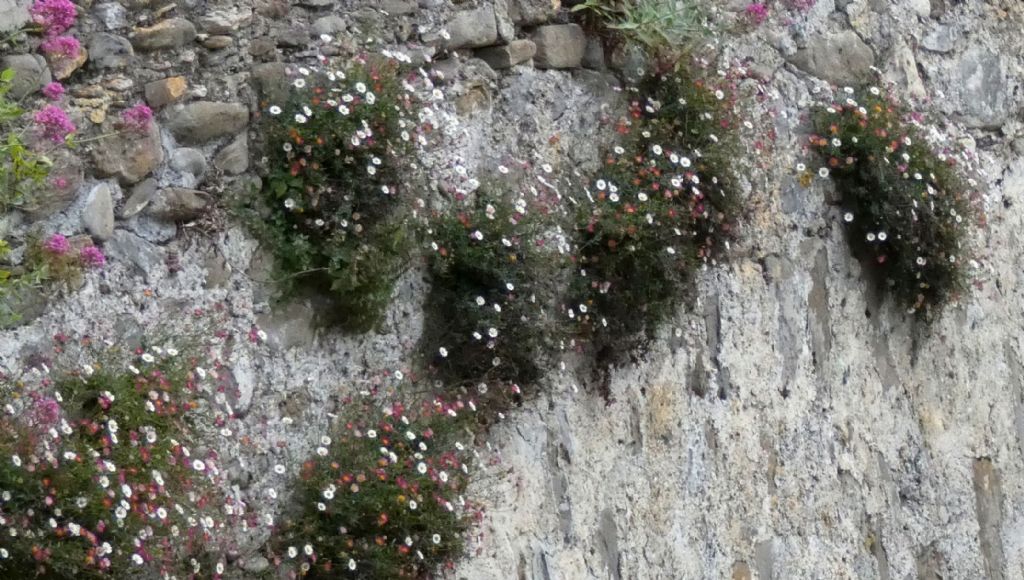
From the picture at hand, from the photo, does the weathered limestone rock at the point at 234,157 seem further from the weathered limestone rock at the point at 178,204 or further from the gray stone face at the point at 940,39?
the gray stone face at the point at 940,39

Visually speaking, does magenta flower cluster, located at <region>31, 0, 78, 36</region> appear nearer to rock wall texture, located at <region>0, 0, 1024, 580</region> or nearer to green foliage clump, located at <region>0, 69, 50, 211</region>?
rock wall texture, located at <region>0, 0, 1024, 580</region>

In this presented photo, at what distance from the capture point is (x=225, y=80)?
3.76m

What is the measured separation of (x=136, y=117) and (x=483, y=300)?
1.07 m

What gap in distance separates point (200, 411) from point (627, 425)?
4.95 ft

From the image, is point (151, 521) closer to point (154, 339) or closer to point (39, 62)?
point (154, 339)

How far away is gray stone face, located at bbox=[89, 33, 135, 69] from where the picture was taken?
351cm

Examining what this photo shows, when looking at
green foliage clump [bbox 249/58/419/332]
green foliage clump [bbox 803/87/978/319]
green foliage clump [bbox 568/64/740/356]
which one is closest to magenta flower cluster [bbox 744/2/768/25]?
green foliage clump [bbox 568/64/740/356]

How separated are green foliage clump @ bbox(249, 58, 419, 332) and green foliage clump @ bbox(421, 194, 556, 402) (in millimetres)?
196

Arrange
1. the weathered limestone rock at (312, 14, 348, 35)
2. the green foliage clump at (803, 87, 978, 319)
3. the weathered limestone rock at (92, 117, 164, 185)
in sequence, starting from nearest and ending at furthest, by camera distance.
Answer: the weathered limestone rock at (92, 117, 164, 185)
the weathered limestone rock at (312, 14, 348, 35)
the green foliage clump at (803, 87, 978, 319)

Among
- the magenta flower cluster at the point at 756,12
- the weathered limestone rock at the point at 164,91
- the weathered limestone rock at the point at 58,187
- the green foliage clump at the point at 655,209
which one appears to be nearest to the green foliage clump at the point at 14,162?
the weathered limestone rock at the point at 58,187

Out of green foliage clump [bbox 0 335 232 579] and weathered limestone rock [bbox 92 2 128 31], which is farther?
weathered limestone rock [bbox 92 2 128 31]

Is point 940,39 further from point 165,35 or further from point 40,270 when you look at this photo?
point 40,270

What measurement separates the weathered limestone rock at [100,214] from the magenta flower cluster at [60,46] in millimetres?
312

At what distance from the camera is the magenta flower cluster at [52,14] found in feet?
11.0
